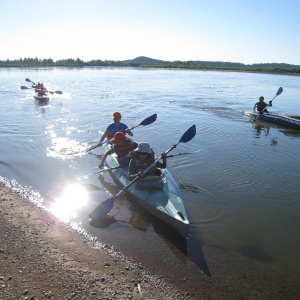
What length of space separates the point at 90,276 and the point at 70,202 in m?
3.06

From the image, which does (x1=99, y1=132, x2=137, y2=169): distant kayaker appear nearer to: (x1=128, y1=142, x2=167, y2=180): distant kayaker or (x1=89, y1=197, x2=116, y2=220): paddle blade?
(x1=128, y1=142, x2=167, y2=180): distant kayaker

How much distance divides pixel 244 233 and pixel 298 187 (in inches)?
133

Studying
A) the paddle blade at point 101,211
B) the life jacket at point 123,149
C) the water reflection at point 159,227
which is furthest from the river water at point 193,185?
the life jacket at point 123,149

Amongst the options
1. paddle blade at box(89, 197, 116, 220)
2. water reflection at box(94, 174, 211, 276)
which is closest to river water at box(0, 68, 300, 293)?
water reflection at box(94, 174, 211, 276)

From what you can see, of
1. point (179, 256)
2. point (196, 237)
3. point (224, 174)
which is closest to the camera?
point (179, 256)

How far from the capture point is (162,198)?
6.83 meters

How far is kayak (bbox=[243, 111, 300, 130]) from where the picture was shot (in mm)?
16228

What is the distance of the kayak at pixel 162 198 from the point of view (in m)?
6.08

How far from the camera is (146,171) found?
721 cm

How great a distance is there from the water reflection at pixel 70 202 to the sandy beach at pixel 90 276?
88 cm

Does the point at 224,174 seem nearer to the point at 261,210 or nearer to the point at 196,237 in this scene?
the point at 261,210

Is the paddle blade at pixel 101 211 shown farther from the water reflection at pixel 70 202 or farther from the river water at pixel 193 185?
the water reflection at pixel 70 202

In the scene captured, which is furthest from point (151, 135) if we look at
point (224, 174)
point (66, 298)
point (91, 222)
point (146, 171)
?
point (66, 298)

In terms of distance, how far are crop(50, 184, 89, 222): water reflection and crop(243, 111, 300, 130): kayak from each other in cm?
1285
